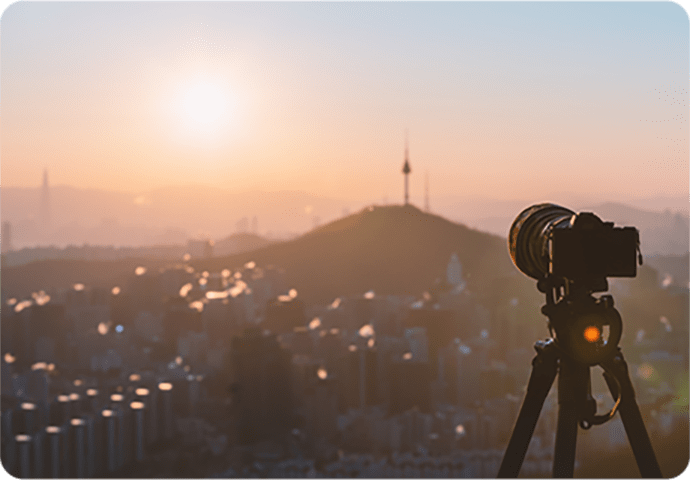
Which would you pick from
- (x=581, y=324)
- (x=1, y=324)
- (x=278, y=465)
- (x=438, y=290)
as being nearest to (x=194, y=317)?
(x=1, y=324)

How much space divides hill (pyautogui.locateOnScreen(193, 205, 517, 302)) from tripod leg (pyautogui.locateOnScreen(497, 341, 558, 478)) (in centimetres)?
4421

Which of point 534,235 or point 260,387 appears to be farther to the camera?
point 260,387

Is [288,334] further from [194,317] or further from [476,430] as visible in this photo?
[476,430]

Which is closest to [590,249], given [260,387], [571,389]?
[571,389]

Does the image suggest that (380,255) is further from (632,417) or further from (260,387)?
(632,417)

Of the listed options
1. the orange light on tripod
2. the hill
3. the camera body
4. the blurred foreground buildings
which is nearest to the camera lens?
the camera body

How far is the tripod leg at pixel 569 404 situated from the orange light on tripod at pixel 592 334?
0.46ft

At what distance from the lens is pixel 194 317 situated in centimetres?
3916

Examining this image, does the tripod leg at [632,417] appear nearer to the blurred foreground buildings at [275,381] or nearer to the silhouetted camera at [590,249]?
the silhouetted camera at [590,249]

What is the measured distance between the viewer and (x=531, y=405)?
2643mm

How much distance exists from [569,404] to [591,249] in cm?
62

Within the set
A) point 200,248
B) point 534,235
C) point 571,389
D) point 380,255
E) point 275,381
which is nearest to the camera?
point 571,389

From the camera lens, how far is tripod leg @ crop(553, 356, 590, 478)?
2.53m

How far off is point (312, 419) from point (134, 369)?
10.0m
